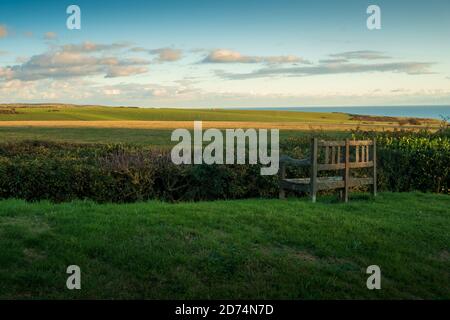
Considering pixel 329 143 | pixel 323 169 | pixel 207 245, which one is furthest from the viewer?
pixel 329 143

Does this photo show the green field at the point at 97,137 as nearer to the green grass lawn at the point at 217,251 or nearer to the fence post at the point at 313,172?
the fence post at the point at 313,172

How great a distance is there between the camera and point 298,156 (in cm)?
1566

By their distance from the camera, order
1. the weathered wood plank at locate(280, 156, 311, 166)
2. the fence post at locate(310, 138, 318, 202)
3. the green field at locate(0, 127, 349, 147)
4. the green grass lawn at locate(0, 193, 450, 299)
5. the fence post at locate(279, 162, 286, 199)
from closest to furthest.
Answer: the green grass lawn at locate(0, 193, 450, 299)
the fence post at locate(310, 138, 318, 202)
the weathered wood plank at locate(280, 156, 311, 166)
the fence post at locate(279, 162, 286, 199)
the green field at locate(0, 127, 349, 147)

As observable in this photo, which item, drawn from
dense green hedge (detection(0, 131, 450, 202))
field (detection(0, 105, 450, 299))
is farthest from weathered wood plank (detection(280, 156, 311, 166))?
field (detection(0, 105, 450, 299))

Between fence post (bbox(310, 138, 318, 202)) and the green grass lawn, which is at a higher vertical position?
fence post (bbox(310, 138, 318, 202))

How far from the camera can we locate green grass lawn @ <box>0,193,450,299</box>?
700cm

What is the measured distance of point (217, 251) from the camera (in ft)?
26.7

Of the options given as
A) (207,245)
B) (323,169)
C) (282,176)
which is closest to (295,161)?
(282,176)

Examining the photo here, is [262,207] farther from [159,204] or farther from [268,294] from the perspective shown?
[268,294]

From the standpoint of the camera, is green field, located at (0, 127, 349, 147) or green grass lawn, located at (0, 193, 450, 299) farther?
green field, located at (0, 127, 349, 147)

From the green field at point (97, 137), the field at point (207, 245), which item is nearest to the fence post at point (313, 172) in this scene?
the field at point (207, 245)

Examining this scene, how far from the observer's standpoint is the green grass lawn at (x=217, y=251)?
276 inches

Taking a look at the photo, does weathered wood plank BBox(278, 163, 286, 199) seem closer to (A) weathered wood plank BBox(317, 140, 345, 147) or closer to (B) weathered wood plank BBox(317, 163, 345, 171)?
(B) weathered wood plank BBox(317, 163, 345, 171)

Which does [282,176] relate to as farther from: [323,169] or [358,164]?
[358,164]
